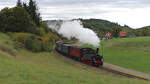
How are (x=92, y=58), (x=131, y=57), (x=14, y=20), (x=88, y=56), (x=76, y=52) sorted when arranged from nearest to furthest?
(x=92, y=58), (x=88, y=56), (x=76, y=52), (x=131, y=57), (x=14, y=20)

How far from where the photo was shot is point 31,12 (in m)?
68.9

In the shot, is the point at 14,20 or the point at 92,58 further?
the point at 14,20

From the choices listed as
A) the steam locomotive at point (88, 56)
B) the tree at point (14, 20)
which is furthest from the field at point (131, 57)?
the tree at point (14, 20)

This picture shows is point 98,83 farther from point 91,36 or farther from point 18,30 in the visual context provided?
point 18,30

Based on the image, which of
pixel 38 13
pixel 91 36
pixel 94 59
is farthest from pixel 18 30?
pixel 94 59

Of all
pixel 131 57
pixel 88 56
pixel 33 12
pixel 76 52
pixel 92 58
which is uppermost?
pixel 33 12

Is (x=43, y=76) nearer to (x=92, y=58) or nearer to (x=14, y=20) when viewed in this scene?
(x=92, y=58)

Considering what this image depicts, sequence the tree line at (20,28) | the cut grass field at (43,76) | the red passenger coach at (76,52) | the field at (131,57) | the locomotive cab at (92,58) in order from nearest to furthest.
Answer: the cut grass field at (43,76)
the locomotive cab at (92,58)
the field at (131,57)
the red passenger coach at (76,52)
the tree line at (20,28)

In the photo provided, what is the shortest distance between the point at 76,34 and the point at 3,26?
80.8ft

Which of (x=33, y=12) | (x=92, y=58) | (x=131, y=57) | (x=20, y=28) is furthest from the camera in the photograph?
(x=33, y=12)

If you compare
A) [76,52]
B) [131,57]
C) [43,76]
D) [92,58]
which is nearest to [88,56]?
[92,58]

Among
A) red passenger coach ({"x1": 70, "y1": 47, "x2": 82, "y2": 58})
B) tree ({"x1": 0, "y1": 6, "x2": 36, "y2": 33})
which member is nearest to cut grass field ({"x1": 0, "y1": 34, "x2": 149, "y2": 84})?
red passenger coach ({"x1": 70, "y1": 47, "x2": 82, "y2": 58})

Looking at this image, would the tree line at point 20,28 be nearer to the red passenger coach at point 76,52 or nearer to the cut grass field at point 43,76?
the red passenger coach at point 76,52

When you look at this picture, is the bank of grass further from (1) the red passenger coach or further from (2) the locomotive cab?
(1) the red passenger coach
